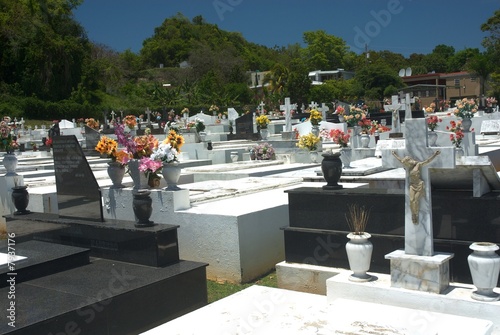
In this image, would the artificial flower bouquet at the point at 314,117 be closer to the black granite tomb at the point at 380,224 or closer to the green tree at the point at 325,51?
the black granite tomb at the point at 380,224

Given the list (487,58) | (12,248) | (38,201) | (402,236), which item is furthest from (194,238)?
(487,58)

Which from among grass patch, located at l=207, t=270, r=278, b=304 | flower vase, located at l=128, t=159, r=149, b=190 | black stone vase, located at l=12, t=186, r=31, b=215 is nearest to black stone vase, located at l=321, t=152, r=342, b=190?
grass patch, located at l=207, t=270, r=278, b=304

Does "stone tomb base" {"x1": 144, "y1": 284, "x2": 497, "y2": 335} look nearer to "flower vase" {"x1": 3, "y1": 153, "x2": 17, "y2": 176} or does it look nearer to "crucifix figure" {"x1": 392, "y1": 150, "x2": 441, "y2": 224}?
"crucifix figure" {"x1": 392, "y1": 150, "x2": 441, "y2": 224}

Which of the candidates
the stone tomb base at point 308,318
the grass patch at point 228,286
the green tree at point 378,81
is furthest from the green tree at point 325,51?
the stone tomb base at point 308,318

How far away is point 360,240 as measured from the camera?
4.90 m

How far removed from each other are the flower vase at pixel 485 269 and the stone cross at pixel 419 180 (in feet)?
1.35

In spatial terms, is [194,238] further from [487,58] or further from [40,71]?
[487,58]

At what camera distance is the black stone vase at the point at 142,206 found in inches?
249

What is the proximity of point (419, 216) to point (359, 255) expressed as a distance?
631mm

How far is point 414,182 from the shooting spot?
15.2ft

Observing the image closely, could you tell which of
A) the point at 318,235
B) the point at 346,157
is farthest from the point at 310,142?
the point at 318,235

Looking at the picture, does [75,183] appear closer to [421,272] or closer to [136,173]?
[136,173]

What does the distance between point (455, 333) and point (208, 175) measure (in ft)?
29.0

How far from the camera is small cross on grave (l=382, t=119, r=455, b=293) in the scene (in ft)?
14.9
